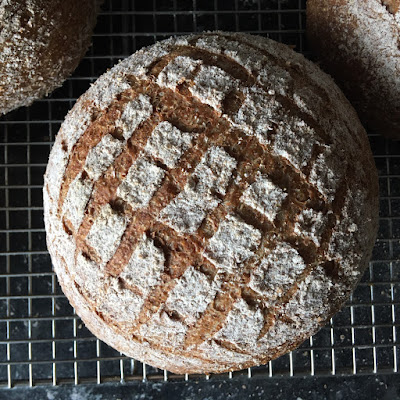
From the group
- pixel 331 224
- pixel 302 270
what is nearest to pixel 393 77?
pixel 331 224

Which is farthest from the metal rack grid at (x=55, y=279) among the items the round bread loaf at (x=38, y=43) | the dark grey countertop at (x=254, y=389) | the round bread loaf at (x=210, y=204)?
the round bread loaf at (x=210, y=204)

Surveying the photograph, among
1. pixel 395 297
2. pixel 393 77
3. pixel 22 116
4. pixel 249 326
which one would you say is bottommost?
pixel 395 297

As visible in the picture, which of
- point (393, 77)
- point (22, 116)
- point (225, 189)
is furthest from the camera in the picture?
point (22, 116)

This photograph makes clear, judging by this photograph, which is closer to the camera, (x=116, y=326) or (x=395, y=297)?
(x=116, y=326)

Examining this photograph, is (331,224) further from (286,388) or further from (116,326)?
(286,388)

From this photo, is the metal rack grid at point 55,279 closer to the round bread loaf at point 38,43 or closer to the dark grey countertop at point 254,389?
the dark grey countertop at point 254,389

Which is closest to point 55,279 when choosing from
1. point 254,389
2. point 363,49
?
point 254,389

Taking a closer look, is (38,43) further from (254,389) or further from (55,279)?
(254,389)

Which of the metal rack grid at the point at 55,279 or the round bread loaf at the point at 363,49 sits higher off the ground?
the round bread loaf at the point at 363,49
